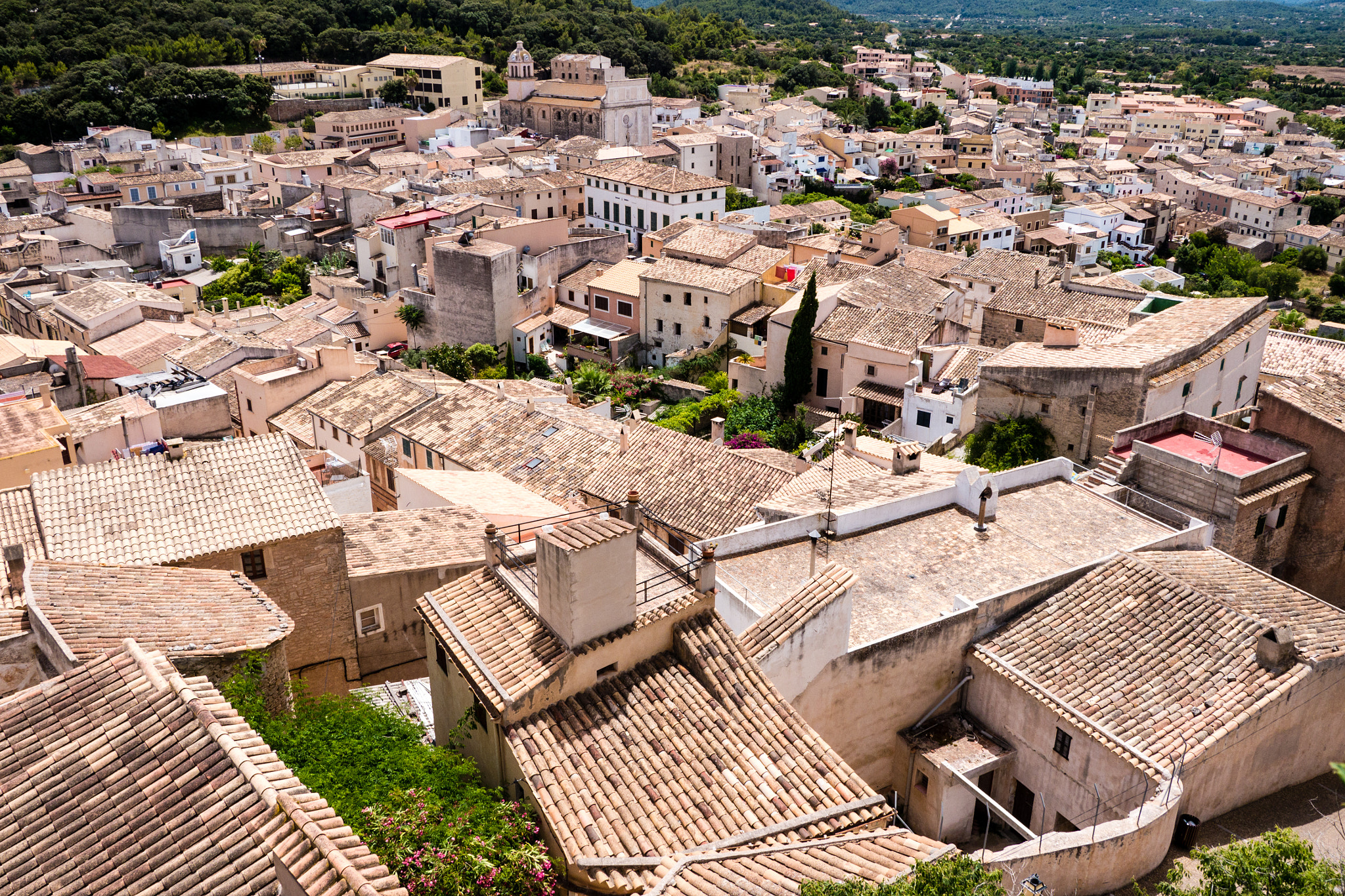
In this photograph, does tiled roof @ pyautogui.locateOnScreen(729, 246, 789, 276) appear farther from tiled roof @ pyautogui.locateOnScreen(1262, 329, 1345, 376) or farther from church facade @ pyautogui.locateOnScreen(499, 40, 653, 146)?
church facade @ pyautogui.locateOnScreen(499, 40, 653, 146)

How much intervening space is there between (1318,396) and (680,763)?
15345mm

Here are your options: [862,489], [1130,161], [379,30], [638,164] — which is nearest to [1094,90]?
[1130,161]

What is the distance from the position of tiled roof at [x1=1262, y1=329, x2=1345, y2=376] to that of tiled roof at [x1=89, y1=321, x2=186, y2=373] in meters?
33.9

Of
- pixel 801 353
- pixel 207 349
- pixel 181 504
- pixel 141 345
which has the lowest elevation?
pixel 801 353

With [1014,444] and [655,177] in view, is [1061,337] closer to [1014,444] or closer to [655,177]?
[1014,444]

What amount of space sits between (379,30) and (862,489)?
114 meters

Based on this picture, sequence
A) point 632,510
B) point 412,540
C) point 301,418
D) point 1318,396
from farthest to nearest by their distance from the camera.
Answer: point 301,418
point 1318,396
point 412,540
point 632,510

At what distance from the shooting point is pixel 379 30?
378ft

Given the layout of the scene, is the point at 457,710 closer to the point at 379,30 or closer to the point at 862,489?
the point at 862,489

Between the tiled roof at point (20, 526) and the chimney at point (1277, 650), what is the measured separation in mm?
15856

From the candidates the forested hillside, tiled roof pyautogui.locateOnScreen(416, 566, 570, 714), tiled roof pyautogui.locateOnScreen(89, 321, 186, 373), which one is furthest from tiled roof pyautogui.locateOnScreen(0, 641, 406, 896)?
the forested hillside

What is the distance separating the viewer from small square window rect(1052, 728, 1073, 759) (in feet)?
40.8

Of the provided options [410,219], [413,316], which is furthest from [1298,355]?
[410,219]

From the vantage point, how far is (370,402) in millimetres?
31172
